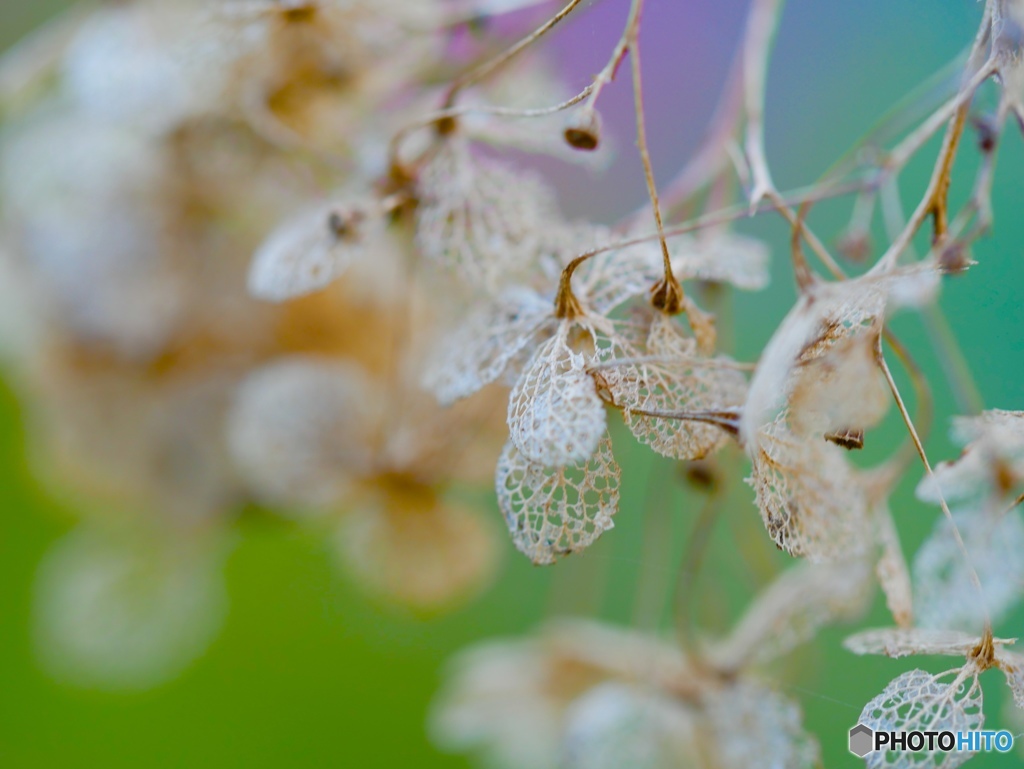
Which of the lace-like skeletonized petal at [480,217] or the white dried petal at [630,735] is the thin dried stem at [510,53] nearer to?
the lace-like skeletonized petal at [480,217]

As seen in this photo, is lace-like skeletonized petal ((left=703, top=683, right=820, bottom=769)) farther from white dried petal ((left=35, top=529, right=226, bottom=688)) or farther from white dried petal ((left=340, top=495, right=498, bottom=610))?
white dried petal ((left=35, top=529, right=226, bottom=688))

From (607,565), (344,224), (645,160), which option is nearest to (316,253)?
(344,224)

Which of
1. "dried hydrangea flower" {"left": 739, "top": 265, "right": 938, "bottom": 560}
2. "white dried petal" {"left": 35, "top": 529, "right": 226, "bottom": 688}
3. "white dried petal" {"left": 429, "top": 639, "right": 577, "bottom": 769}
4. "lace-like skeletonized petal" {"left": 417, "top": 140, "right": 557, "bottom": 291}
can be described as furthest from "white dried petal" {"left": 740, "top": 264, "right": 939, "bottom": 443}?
"white dried petal" {"left": 35, "top": 529, "right": 226, "bottom": 688}

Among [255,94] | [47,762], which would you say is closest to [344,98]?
[255,94]

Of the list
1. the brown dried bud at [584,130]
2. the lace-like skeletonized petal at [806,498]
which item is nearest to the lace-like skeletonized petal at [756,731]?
the lace-like skeletonized petal at [806,498]

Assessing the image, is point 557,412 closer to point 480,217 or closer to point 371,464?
point 480,217

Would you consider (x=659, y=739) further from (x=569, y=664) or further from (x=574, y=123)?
(x=574, y=123)
